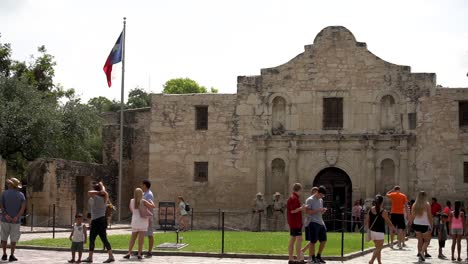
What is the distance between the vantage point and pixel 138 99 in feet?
256

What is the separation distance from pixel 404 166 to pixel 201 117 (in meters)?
9.31

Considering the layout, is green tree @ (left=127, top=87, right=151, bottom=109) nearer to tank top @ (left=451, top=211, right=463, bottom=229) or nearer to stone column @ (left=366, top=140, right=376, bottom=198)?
stone column @ (left=366, top=140, right=376, bottom=198)

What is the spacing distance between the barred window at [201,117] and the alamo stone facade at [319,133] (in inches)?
1.8

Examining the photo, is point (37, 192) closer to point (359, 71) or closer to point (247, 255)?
point (359, 71)

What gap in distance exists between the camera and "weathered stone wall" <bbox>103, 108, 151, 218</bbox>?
42.4m

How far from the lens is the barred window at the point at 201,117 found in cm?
3634

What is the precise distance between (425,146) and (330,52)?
5.67 meters

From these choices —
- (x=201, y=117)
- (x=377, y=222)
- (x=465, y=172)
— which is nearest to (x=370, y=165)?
(x=465, y=172)

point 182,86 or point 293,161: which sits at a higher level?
point 182,86

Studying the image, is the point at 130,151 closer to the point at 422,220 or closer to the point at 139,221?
the point at 139,221

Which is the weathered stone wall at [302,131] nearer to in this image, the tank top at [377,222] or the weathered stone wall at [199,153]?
the weathered stone wall at [199,153]

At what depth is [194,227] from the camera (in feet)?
116

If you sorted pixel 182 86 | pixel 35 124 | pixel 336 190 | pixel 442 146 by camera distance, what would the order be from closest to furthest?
1. pixel 442 146
2. pixel 336 190
3. pixel 35 124
4. pixel 182 86

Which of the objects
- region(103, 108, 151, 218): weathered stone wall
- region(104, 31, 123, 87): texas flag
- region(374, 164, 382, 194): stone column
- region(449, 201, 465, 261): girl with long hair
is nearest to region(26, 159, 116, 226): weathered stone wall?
region(104, 31, 123, 87): texas flag
